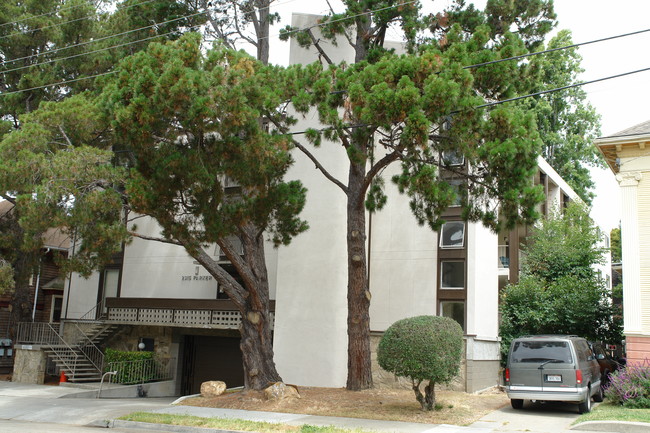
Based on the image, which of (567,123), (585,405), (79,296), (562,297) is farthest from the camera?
(567,123)

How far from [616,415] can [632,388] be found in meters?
2.52

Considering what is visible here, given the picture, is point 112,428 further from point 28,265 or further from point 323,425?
point 28,265

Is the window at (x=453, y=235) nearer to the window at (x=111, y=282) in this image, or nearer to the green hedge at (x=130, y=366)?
the green hedge at (x=130, y=366)

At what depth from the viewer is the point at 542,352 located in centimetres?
1469

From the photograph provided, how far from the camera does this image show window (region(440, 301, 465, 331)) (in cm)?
1966

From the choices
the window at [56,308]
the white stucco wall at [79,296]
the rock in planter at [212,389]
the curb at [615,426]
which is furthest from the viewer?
the window at [56,308]

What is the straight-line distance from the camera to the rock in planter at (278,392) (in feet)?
53.5

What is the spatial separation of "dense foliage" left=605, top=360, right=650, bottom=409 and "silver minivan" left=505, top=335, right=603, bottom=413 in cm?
88

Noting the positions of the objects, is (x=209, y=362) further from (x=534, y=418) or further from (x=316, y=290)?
(x=534, y=418)

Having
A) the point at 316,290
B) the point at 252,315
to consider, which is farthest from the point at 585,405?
the point at 252,315

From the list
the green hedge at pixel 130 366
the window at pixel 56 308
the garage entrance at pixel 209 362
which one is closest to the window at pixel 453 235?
the garage entrance at pixel 209 362

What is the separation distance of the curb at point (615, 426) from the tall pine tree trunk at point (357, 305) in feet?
21.1

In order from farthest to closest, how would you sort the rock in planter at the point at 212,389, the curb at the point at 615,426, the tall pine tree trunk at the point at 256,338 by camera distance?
the rock in planter at the point at 212,389, the tall pine tree trunk at the point at 256,338, the curb at the point at 615,426

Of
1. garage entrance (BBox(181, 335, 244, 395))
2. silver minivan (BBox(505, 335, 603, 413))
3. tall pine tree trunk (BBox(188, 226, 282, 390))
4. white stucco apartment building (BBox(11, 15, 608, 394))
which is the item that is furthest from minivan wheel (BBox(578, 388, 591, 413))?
garage entrance (BBox(181, 335, 244, 395))
